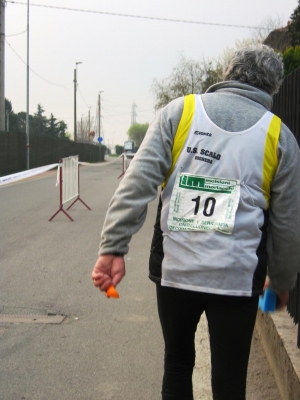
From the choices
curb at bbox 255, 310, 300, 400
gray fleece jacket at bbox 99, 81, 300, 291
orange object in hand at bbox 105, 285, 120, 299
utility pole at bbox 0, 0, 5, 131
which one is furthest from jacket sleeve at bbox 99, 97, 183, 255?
utility pole at bbox 0, 0, 5, 131

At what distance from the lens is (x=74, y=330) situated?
4.63 metres

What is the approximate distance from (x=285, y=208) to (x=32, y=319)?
10.8 feet

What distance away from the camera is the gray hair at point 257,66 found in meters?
2.29

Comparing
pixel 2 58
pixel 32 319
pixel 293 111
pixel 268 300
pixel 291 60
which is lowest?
pixel 32 319

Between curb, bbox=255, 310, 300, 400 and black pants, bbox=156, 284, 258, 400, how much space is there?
2.96 feet

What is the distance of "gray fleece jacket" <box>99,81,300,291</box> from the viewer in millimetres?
2178

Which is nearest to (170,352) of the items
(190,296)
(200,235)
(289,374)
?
(190,296)

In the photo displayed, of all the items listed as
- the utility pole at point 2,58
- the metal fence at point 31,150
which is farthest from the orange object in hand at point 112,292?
the metal fence at point 31,150

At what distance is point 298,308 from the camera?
367 centimetres

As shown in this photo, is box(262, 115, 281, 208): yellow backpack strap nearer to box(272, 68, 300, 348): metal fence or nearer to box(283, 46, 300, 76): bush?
box(272, 68, 300, 348): metal fence

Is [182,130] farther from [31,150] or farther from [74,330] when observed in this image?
[31,150]

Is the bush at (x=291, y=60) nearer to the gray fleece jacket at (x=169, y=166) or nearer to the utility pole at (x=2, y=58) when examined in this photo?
the gray fleece jacket at (x=169, y=166)

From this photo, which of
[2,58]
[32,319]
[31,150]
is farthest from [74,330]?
[31,150]

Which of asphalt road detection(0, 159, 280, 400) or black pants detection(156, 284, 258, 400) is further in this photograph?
asphalt road detection(0, 159, 280, 400)
